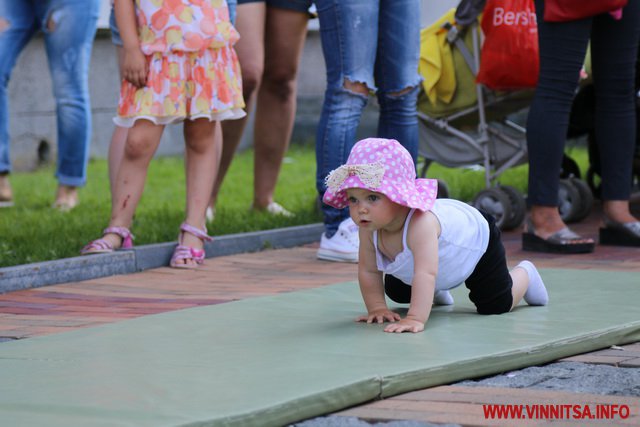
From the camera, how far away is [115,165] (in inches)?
232

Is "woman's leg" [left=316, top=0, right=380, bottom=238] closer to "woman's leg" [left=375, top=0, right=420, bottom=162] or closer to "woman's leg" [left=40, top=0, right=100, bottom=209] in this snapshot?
"woman's leg" [left=375, top=0, right=420, bottom=162]

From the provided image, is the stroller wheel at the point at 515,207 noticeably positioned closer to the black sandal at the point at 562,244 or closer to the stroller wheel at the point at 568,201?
the stroller wheel at the point at 568,201

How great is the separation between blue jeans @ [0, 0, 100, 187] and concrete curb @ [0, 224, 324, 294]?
1900 millimetres

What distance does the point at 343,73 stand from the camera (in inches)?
216

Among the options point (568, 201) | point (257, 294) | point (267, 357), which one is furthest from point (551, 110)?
point (267, 357)

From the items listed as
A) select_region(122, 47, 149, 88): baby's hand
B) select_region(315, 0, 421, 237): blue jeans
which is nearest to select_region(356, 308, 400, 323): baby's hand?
select_region(315, 0, 421, 237): blue jeans

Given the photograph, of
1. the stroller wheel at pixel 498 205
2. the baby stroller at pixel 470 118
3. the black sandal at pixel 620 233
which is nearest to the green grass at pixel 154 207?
the baby stroller at pixel 470 118

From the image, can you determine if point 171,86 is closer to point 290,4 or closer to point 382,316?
point 290,4

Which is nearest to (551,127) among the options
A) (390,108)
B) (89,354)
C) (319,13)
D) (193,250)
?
(390,108)

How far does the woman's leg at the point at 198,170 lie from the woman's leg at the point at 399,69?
84cm

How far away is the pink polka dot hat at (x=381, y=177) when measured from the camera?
3.60 m

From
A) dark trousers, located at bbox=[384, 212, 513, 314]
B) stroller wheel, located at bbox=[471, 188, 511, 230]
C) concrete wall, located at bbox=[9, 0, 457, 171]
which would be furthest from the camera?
concrete wall, located at bbox=[9, 0, 457, 171]

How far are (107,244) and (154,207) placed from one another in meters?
2.40

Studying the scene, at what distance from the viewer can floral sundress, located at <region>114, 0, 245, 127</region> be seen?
5.30 m
